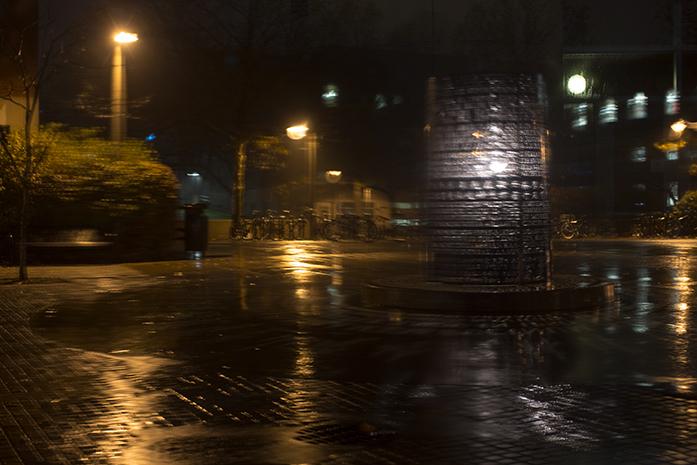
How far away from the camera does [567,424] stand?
7.48 metres

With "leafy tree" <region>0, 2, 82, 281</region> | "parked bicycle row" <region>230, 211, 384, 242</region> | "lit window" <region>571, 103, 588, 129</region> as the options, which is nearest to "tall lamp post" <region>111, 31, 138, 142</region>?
"leafy tree" <region>0, 2, 82, 281</region>

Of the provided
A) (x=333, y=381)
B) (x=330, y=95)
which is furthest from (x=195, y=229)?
(x=330, y=95)

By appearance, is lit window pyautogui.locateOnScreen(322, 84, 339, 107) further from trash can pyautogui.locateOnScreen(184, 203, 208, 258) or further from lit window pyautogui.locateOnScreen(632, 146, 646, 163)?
trash can pyautogui.locateOnScreen(184, 203, 208, 258)

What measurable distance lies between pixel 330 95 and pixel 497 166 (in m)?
47.4

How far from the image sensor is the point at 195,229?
2711 centimetres

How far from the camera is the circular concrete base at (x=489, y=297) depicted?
14.2m

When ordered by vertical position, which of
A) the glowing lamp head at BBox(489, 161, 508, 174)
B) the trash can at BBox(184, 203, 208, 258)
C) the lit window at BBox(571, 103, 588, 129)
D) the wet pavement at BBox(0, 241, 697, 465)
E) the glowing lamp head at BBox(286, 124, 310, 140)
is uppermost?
the lit window at BBox(571, 103, 588, 129)

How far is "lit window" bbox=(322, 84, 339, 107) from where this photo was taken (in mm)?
61219

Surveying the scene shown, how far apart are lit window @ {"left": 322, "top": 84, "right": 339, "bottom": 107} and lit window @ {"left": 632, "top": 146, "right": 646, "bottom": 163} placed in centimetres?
1947

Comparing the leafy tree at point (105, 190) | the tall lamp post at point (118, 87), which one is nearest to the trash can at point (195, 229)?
the leafy tree at point (105, 190)

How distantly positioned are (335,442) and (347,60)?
192 feet

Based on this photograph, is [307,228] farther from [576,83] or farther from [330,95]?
[330,95]

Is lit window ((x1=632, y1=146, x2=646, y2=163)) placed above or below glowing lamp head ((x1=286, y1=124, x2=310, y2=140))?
above

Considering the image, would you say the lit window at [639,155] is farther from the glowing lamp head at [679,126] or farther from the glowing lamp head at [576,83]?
the glowing lamp head at [576,83]
